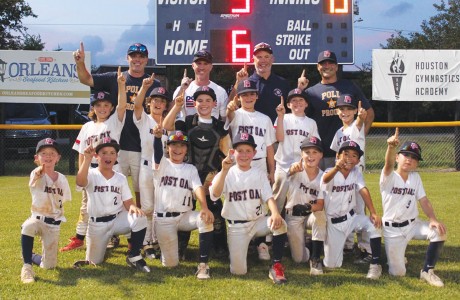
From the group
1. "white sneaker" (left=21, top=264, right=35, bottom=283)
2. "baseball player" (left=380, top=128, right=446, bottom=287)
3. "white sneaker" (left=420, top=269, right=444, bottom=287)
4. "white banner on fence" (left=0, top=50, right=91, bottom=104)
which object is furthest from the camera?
"white banner on fence" (left=0, top=50, right=91, bottom=104)

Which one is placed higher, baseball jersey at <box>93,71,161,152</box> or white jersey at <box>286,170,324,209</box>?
baseball jersey at <box>93,71,161,152</box>

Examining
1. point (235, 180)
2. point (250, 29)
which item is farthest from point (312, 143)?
point (250, 29)

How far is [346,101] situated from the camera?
5.32 m

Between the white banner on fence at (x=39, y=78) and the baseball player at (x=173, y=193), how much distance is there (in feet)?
29.4

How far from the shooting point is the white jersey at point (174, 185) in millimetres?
5027

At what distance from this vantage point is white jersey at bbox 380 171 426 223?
4.78 metres

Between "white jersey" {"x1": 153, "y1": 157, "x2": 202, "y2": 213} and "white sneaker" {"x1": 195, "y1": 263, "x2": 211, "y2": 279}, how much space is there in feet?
Result: 1.94

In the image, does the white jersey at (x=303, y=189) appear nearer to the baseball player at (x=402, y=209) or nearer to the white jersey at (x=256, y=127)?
the white jersey at (x=256, y=127)

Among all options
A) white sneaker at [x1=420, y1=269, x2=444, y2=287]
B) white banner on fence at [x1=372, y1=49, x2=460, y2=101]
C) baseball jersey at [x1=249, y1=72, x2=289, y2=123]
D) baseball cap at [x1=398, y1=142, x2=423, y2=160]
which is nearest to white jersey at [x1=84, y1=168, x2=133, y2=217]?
baseball jersey at [x1=249, y1=72, x2=289, y2=123]

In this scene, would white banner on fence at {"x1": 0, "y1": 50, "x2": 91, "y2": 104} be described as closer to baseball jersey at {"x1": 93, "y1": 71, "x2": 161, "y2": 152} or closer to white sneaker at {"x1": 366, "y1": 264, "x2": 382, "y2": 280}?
baseball jersey at {"x1": 93, "y1": 71, "x2": 161, "y2": 152}

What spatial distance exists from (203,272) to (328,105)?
7.09 feet

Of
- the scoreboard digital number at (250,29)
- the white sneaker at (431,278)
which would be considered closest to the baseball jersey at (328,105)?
the white sneaker at (431,278)

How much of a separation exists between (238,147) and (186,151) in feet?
1.82

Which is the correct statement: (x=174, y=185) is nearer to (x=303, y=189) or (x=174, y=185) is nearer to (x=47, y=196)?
(x=47, y=196)
